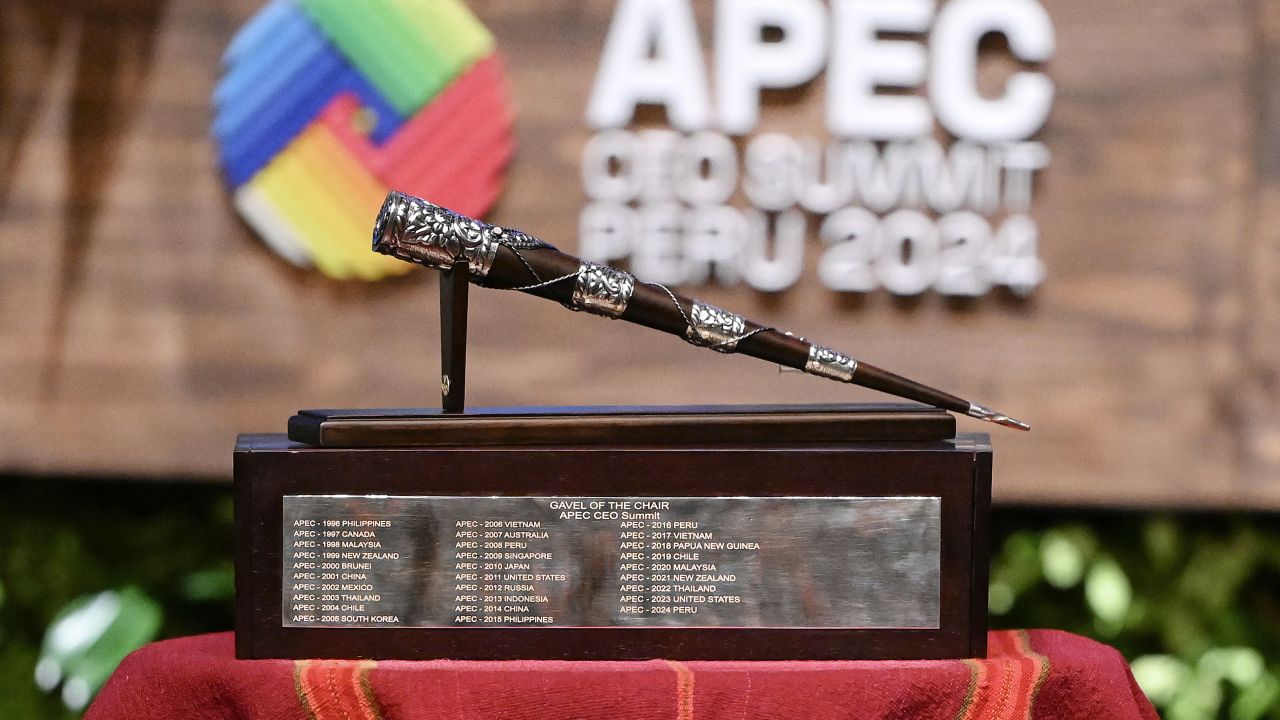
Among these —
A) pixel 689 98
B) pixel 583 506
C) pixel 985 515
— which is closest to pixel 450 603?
pixel 583 506

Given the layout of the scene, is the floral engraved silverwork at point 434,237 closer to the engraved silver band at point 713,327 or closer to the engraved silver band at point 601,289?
the engraved silver band at point 601,289

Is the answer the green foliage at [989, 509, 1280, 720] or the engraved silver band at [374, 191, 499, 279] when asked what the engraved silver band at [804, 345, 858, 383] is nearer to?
the engraved silver band at [374, 191, 499, 279]

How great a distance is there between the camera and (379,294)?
4.92 ft

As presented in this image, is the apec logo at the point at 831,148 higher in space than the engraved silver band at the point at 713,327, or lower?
higher

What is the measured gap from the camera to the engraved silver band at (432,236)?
94cm

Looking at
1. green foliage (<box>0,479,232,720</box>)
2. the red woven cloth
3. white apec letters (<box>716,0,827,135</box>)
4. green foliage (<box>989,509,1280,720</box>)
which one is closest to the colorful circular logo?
white apec letters (<box>716,0,827,135</box>)

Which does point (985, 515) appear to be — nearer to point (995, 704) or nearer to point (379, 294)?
point (995, 704)

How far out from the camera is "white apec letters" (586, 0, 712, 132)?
144 centimetres

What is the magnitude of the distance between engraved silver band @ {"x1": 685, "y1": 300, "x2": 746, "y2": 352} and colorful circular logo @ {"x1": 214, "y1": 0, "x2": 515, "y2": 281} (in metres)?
0.58

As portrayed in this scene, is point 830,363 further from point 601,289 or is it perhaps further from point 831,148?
point 831,148

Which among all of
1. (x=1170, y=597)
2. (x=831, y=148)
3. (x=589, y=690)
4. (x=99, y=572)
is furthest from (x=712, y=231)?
(x=99, y=572)

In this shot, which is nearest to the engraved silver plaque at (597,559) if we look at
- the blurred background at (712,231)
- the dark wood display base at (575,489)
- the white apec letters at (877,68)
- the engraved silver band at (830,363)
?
the dark wood display base at (575,489)

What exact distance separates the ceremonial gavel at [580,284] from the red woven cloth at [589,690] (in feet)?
0.82

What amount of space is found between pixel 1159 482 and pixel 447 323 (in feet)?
3.44
